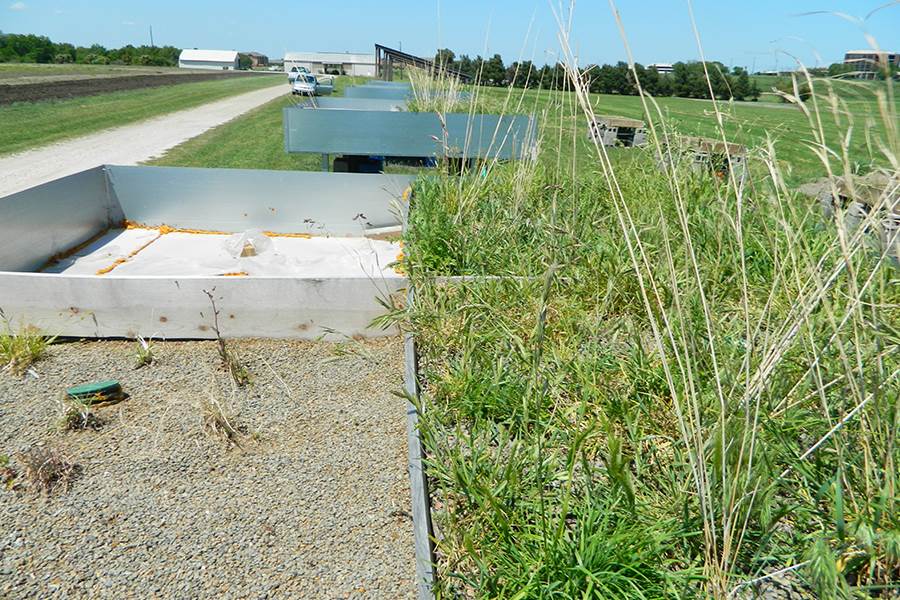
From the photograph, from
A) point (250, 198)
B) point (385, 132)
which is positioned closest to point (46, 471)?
point (250, 198)

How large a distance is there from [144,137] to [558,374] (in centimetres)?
938

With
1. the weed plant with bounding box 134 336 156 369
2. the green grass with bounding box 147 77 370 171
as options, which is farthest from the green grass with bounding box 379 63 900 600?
the green grass with bounding box 147 77 370 171

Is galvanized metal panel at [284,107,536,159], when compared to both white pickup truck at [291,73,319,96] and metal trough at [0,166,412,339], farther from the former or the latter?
white pickup truck at [291,73,319,96]

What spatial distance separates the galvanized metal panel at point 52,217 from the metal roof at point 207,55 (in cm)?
8227

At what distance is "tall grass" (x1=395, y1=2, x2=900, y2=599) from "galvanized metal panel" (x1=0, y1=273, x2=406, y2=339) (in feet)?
1.06

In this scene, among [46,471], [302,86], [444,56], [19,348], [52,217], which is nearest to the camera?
[46,471]

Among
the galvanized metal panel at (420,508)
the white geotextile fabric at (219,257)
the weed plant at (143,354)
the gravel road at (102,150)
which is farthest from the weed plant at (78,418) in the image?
the gravel road at (102,150)

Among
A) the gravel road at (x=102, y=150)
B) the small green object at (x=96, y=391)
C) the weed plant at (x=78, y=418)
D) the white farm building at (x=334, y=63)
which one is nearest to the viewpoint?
the weed plant at (x=78, y=418)

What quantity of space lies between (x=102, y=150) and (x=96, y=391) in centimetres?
682

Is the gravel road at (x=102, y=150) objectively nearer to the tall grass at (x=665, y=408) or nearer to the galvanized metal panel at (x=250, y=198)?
the galvanized metal panel at (x=250, y=198)

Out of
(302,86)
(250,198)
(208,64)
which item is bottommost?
(208,64)

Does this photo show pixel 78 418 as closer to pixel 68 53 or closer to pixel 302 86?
pixel 302 86

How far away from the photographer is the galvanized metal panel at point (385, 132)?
5258 mm

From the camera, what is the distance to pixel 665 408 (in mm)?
1953
